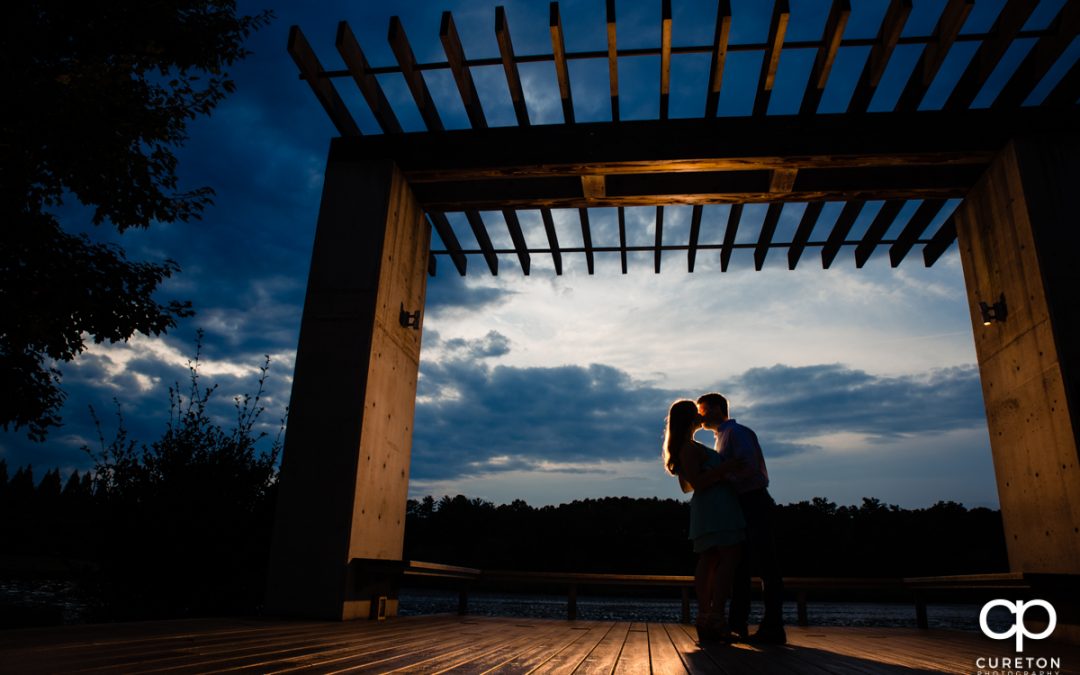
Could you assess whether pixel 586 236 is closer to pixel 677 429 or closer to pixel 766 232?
pixel 766 232

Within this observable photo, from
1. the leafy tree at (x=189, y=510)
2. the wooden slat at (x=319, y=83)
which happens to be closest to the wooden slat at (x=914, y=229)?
the wooden slat at (x=319, y=83)

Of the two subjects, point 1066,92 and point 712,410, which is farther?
point 1066,92

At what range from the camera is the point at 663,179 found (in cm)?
615

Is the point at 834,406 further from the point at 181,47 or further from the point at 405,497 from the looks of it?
the point at 181,47

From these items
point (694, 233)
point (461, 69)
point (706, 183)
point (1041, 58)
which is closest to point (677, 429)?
point (706, 183)

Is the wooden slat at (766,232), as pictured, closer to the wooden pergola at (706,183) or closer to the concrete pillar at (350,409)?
the wooden pergola at (706,183)

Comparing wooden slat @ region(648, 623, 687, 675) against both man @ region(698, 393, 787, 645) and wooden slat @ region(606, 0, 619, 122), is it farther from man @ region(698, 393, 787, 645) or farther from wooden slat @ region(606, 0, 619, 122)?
wooden slat @ region(606, 0, 619, 122)

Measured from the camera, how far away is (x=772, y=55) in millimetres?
4742

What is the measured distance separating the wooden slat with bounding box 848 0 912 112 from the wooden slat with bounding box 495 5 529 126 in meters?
2.88

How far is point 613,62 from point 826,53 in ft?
5.45

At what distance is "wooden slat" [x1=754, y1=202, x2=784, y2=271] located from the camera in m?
6.67

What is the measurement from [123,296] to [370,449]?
4.29 metres

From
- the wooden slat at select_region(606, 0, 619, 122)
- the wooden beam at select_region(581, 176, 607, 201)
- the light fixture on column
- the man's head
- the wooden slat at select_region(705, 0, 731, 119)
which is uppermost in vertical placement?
the wooden slat at select_region(705, 0, 731, 119)

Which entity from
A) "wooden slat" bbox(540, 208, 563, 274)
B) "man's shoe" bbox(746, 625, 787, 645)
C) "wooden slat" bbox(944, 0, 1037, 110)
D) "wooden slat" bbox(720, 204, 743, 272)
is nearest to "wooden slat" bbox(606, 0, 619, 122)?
"wooden slat" bbox(540, 208, 563, 274)
